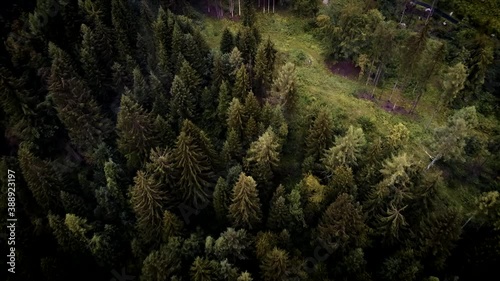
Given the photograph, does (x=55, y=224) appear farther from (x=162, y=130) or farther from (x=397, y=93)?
(x=397, y=93)

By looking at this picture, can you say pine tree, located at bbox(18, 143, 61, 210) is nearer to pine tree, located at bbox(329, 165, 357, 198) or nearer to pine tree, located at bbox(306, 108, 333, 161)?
pine tree, located at bbox(306, 108, 333, 161)

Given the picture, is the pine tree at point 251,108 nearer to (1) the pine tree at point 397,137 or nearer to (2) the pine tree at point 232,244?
(2) the pine tree at point 232,244

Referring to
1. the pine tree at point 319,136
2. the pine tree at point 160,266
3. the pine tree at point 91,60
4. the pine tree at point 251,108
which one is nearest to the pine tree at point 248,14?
the pine tree at point 251,108

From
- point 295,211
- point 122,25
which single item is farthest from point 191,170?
point 122,25

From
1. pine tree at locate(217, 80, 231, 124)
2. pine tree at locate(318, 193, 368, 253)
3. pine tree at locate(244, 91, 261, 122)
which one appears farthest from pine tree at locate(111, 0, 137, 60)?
pine tree at locate(318, 193, 368, 253)

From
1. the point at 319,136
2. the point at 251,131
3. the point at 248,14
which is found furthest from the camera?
the point at 248,14

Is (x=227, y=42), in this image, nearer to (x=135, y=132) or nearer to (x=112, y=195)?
(x=135, y=132)

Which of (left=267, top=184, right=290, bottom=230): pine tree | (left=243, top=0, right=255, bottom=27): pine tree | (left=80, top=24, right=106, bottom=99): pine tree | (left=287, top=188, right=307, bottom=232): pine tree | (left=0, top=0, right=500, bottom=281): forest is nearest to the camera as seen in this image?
(left=0, top=0, right=500, bottom=281): forest
